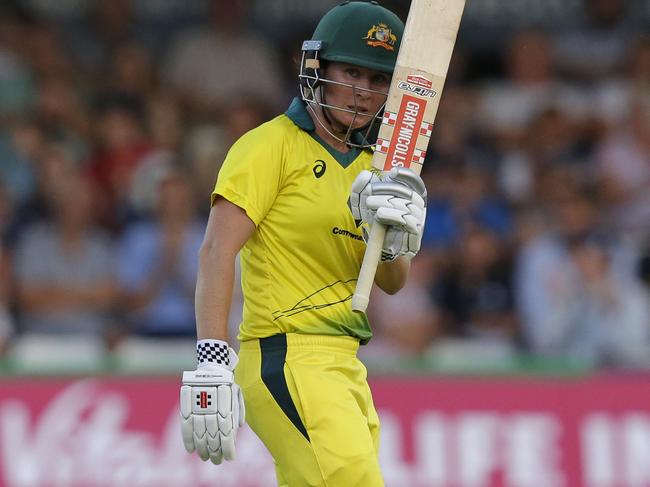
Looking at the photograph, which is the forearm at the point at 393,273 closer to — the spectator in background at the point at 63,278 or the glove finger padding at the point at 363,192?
the glove finger padding at the point at 363,192

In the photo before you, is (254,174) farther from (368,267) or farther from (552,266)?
(552,266)

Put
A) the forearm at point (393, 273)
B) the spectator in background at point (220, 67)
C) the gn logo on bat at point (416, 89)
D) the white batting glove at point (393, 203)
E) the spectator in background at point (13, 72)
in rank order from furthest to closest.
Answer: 1. the spectator in background at point (220, 67)
2. the spectator in background at point (13, 72)
3. the forearm at point (393, 273)
4. the gn logo on bat at point (416, 89)
5. the white batting glove at point (393, 203)

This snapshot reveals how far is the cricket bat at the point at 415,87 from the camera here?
3.79m

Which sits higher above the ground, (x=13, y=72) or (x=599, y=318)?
(x=13, y=72)

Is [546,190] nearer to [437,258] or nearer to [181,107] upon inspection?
[437,258]

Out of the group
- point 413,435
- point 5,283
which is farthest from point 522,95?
point 5,283

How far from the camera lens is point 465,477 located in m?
6.66

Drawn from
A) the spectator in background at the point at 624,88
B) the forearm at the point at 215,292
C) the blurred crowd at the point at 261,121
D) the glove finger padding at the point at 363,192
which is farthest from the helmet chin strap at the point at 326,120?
the spectator in background at the point at 624,88

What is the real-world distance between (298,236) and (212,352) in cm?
42

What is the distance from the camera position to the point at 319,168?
3861 millimetres

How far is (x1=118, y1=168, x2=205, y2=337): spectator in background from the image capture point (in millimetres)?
7336

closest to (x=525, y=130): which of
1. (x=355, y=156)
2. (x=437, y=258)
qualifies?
(x=437, y=258)

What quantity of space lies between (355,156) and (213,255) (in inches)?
22.6

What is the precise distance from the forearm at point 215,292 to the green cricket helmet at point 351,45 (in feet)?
1.83
